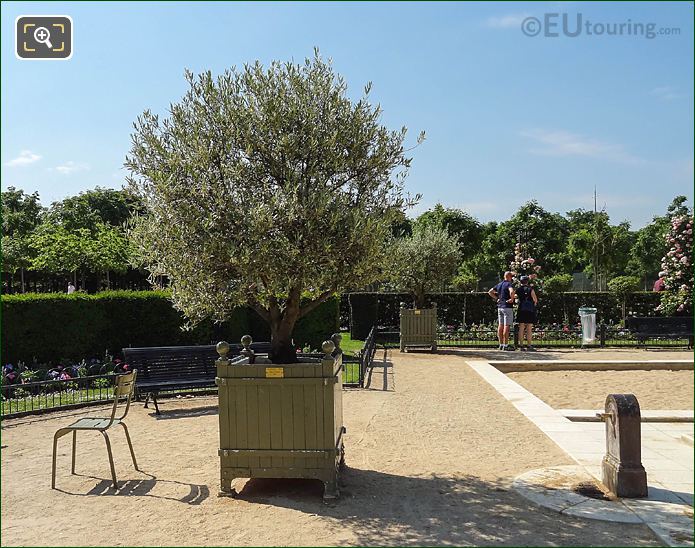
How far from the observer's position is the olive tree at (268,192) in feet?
18.0

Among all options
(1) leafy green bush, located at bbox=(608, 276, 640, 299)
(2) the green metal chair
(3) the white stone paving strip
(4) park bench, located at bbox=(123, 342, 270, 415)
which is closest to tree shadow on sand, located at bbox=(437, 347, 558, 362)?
(3) the white stone paving strip

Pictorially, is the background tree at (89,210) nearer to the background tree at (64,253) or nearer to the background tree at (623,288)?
the background tree at (64,253)

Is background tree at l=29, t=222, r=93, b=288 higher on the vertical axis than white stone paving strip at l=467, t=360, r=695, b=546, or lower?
higher

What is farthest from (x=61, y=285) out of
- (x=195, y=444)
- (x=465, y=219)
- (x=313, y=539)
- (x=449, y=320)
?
(x=313, y=539)

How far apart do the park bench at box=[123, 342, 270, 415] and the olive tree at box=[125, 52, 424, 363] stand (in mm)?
3755

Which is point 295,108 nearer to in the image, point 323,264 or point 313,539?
point 323,264

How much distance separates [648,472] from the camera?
245 inches

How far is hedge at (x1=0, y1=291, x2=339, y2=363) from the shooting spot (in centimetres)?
1221

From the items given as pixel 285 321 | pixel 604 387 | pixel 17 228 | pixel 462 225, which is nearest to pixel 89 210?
pixel 17 228

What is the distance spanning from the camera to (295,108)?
5.78 m

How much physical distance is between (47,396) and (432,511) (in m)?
7.69

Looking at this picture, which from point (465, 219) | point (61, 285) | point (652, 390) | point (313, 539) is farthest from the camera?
point (61, 285)

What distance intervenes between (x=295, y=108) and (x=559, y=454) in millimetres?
4644

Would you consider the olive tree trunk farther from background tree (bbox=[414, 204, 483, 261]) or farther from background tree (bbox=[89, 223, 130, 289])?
background tree (bbox=[414, 204, 483, 261])
